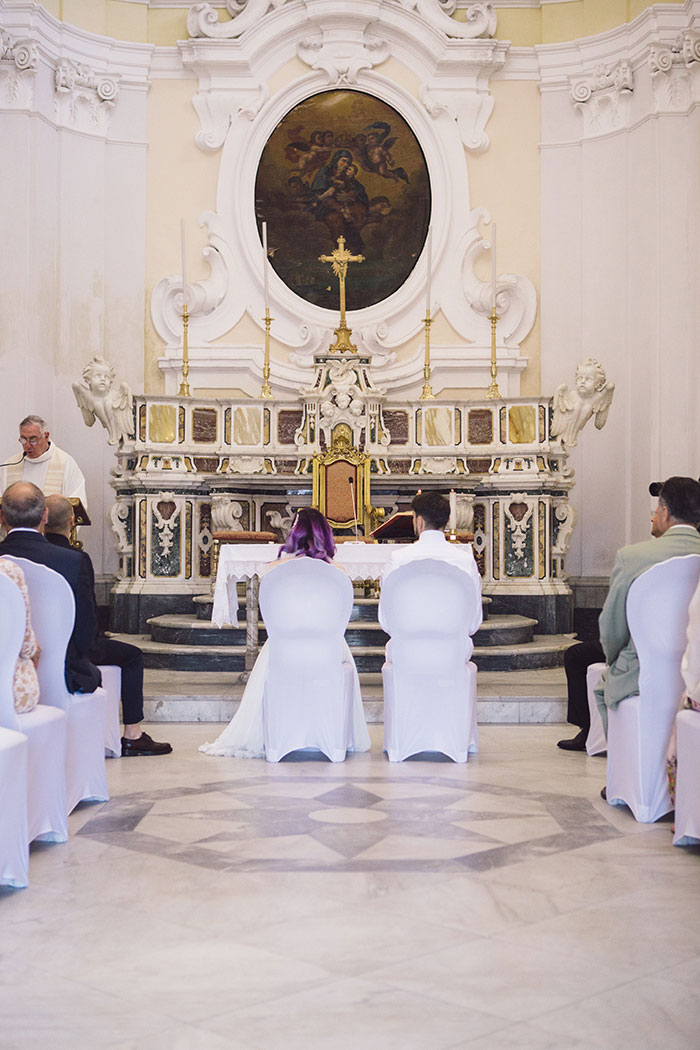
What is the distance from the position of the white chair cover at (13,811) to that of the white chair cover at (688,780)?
227 centimetres

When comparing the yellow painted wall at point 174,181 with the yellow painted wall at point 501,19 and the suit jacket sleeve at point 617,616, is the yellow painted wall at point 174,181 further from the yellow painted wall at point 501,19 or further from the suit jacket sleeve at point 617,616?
the suit jacket sleeve at point 617,616

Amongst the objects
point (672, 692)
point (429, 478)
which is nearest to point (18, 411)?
point (429, 478)

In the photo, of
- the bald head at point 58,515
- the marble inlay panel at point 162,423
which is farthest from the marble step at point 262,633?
the bald head at point 58,515

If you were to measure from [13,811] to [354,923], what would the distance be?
1.16m

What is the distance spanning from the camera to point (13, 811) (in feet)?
12.9

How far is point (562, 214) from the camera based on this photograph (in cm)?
1304

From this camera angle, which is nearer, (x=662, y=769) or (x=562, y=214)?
(x=662, y=769)

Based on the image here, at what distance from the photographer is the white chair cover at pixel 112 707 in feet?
20.9

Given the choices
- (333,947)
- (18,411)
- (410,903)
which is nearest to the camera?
(333,947)

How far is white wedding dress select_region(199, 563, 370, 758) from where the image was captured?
6445 mm

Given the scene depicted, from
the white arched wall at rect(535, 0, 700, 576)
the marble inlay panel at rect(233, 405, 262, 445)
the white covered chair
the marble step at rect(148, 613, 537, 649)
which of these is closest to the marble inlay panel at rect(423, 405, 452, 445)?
the marble inlay panel at rect(233, 405, 262, 445)

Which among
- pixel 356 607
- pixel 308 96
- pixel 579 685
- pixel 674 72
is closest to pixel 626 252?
pixel 674 72

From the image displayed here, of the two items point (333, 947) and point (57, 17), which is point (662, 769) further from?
point (57, 17)

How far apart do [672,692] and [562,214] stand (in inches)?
356
